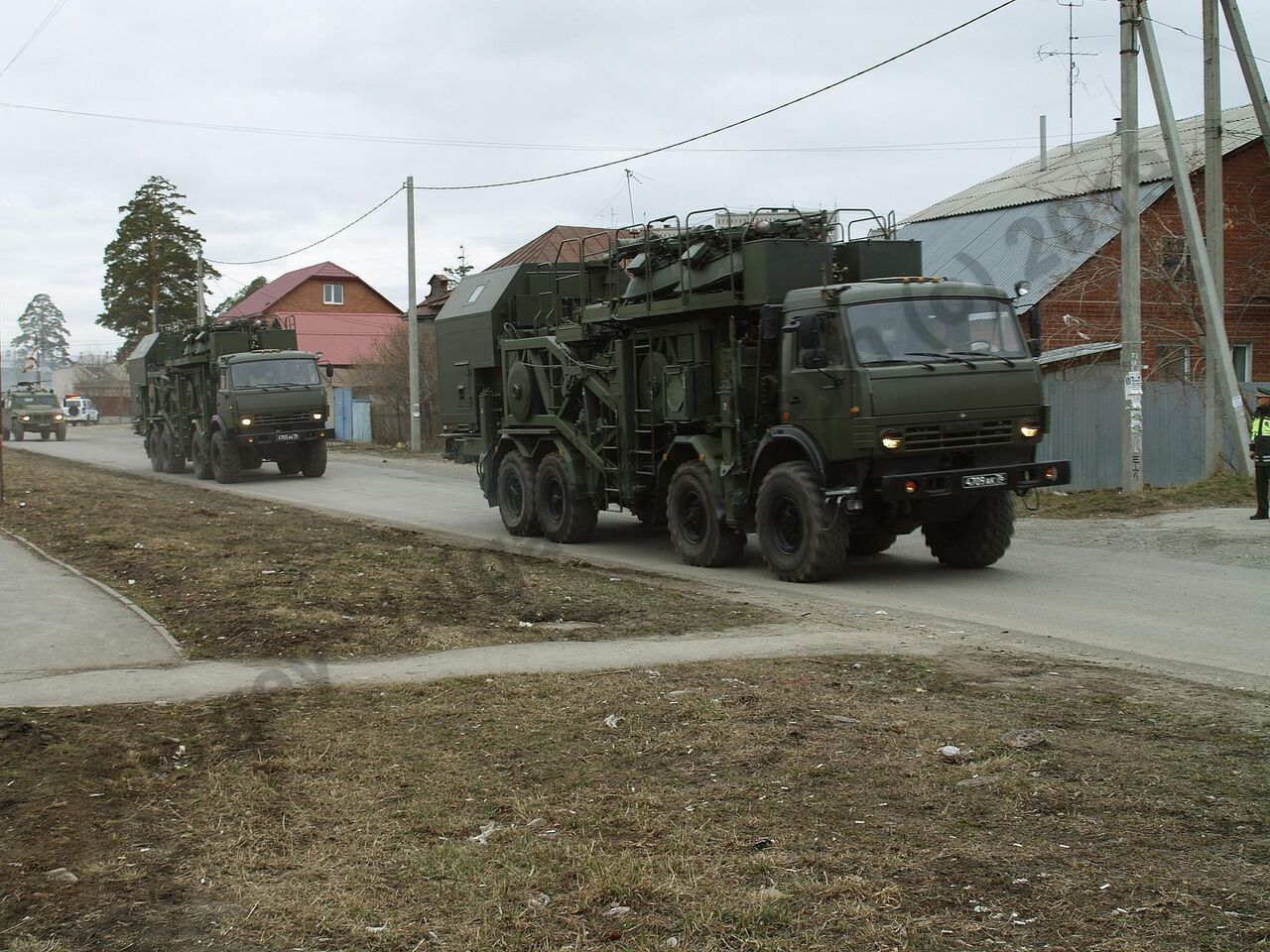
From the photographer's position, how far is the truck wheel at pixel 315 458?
27.8 metres

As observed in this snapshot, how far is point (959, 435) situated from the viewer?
11.4 metres

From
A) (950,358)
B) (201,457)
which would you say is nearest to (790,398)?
(950,358)

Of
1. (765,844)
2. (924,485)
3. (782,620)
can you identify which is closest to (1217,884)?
(765,844)

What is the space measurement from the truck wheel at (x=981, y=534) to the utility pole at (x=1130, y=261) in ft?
18.4

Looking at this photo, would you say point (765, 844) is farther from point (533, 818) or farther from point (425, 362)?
point (425, 362)

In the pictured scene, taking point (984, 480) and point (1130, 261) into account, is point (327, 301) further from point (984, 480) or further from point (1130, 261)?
point (984, 480)

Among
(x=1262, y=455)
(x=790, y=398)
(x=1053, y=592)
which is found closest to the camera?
(x=1053, y=592)

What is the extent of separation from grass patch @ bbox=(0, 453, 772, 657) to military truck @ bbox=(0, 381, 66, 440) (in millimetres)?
Answer: 40098

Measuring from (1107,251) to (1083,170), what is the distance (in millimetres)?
5631

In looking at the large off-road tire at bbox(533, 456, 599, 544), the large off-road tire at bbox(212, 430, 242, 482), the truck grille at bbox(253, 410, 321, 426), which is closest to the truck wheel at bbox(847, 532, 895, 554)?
the large off-road tire at bbox(533, 456, 599, 544)

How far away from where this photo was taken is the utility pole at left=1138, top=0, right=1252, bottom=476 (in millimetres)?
17062

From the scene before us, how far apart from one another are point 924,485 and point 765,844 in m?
6.93

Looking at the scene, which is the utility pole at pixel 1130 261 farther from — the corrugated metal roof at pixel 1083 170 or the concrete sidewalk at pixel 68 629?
the concrete sidewalk at pixel 68 629

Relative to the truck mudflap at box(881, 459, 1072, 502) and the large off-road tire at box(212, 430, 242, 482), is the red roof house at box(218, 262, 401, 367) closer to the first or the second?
the large off-road tire at box(212, 430, 242, 482)
